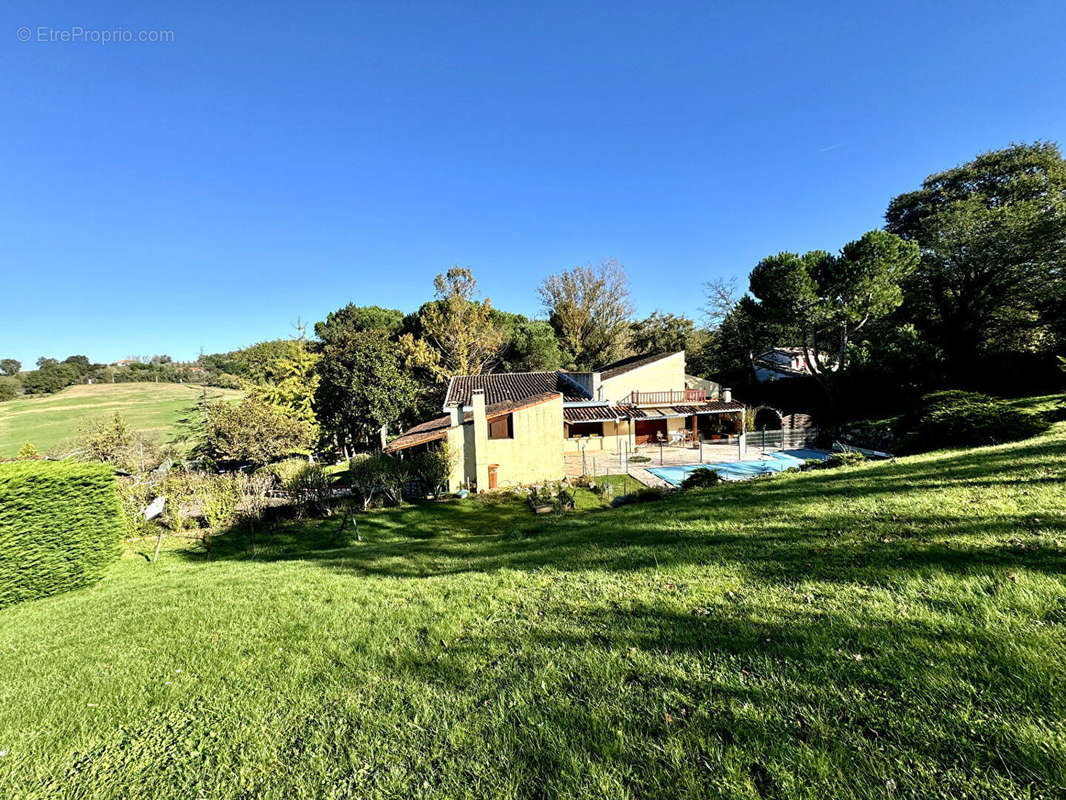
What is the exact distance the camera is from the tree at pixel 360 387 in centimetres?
2603

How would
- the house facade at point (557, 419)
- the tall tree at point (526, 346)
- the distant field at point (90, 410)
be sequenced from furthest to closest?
1. the tall tree at point (526, 346)
2. the distant field at point (90, 410)
3. the house facade at point (557, 419)

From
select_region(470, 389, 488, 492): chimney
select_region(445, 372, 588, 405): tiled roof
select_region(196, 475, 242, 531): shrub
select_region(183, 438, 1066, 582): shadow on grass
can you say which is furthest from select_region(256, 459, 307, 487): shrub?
select_region(445, 372, 588, 405): tiled roof

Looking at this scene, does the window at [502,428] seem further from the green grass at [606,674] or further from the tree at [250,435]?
the tree at [250,435]

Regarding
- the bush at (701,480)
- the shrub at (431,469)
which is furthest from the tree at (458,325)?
the bush at (701,480)

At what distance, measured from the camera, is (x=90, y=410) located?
35.8 metres

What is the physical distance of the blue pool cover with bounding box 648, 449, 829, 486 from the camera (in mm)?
17294

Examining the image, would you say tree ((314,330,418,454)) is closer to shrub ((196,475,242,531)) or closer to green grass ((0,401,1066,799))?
shrub ((196,475,242,531))

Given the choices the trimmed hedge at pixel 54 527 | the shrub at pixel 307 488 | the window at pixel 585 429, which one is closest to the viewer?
the trimmed hedge at pixel 54 527

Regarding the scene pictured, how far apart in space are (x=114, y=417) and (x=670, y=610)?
27.4m

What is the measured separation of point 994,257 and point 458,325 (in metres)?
33.3

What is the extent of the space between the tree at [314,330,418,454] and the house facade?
8.95 ft

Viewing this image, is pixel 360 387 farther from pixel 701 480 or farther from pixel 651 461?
pixel 701 480

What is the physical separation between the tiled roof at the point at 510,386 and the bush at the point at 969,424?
16.0 meters

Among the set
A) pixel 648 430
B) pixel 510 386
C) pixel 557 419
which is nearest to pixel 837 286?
pixel 648 430
